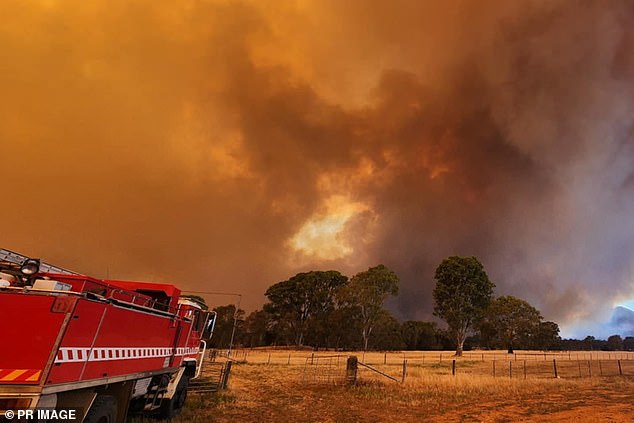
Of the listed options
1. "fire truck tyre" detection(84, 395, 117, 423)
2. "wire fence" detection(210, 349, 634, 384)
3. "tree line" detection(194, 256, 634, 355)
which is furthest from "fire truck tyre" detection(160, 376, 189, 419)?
"tree line" detection(194, 256, 634, 355)

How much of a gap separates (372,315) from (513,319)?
32.7m

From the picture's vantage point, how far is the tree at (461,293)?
64.9 m

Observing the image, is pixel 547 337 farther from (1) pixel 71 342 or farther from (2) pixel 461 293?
(1) pixel 71 342

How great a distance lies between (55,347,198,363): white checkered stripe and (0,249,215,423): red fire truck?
0.05ft

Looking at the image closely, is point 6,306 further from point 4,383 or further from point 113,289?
point 113,289

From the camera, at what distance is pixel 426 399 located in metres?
17.3

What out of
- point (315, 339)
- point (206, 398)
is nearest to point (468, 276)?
point (315, 339)

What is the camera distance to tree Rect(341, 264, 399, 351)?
7438cm

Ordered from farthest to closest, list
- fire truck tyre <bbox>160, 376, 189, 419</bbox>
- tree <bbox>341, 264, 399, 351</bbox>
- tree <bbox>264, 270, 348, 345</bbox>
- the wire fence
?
tree <bbox>264, 270, 348, 345</bbox> < tree <bbox>341, 264, 399, 351</bbox> < the wire fence < fire truck tyre <bbox>160, 376, 189, 419</bbox>

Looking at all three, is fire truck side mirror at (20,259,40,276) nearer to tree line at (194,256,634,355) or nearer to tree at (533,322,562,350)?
tree line at (194,256,634,355)

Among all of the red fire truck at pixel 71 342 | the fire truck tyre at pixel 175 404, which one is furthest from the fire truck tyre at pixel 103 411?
the fire truck tyre at pixel 175 404

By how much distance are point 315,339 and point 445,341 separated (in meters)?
52.8

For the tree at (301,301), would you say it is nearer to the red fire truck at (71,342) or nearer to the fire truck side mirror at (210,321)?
the fire truck side mirror at (210,321)

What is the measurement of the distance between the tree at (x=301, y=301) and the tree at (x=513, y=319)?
35.6 m
